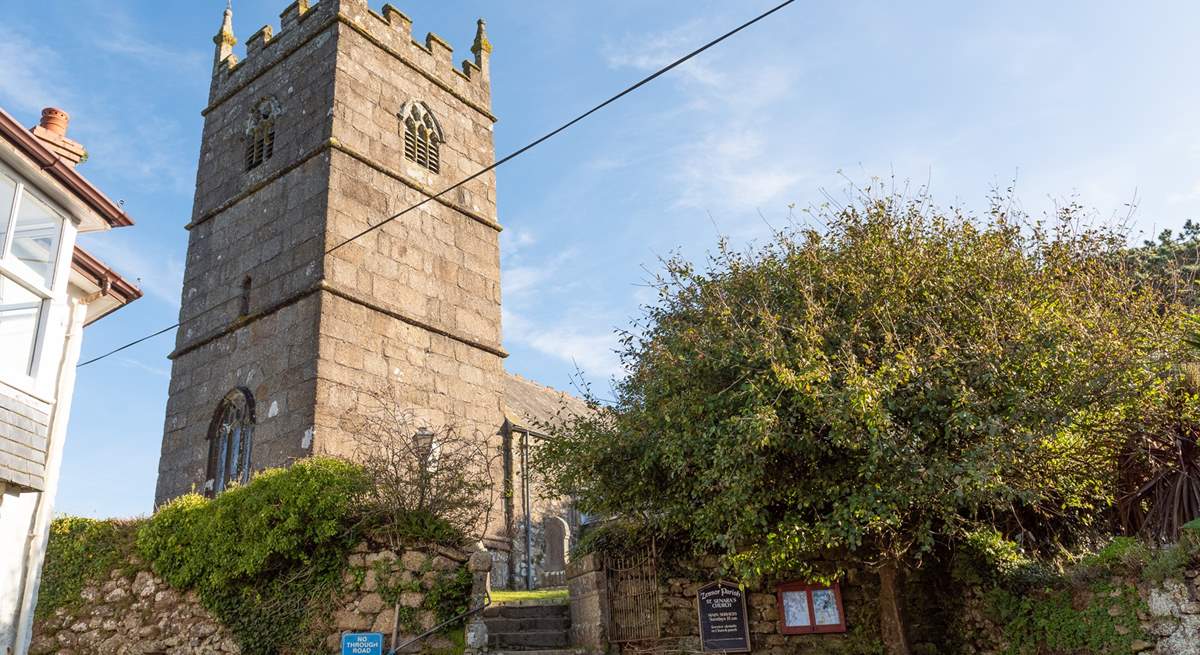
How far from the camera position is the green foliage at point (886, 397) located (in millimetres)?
9031

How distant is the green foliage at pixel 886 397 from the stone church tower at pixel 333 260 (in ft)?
16.4

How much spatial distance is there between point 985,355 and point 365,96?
40.1 ft

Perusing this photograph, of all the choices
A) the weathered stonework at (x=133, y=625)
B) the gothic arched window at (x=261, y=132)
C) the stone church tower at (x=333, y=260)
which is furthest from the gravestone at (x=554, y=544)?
the gothic arched window at (x=261, y=132)

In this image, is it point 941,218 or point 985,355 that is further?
point 941,218

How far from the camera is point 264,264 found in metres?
15.9

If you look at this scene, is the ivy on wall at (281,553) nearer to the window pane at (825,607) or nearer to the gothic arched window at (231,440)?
the gothic arched window at (231,440)

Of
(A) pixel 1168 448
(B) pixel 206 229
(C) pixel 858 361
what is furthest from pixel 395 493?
(B) pixel 206 229

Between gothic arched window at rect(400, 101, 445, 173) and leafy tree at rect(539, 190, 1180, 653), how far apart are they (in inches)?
319

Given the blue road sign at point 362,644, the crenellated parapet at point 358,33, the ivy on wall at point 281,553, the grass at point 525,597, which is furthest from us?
the crenellated parapet at point 358,33

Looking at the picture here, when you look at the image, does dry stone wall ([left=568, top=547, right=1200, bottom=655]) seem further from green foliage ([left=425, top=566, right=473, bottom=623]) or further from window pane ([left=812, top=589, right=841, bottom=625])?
green foliage ([left=425, top=566, right=473, bottom=623])

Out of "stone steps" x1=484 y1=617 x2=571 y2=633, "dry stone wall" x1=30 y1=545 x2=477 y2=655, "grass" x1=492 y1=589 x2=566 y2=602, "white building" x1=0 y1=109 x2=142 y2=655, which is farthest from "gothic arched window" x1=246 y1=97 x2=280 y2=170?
"stone steps" x1=484 y1=617 x2=571 y2=633

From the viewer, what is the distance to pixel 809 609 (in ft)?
35.9

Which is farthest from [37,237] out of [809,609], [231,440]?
[809,609]

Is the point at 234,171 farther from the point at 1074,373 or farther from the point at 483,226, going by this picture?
the point at 1074,373
